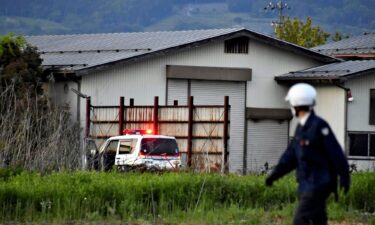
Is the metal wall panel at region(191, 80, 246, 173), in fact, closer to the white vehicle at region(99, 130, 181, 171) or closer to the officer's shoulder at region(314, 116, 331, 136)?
the white vehicle at region(99, 130, 181, 171)

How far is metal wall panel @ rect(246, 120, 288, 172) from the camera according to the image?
4016 centimetres

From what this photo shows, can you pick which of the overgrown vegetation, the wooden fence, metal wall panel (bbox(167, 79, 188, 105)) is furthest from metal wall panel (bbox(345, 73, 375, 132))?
the overgrown vegetation

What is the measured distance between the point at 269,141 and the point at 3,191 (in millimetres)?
23831

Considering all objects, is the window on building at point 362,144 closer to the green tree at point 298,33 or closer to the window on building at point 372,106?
the window on building at point 372,106

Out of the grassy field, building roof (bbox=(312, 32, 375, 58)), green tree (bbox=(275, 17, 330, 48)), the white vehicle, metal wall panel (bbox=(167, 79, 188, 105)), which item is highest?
green tree (bbox=(275, 17, 330, 48))

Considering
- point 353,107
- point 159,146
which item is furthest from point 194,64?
point 159,146

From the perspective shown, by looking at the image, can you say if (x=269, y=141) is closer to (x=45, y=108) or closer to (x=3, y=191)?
(x=45, y=108)

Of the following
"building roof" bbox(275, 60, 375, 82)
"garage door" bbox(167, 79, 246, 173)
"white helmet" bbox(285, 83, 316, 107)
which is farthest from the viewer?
"garage door" bbox(167, 79, 246, 173)

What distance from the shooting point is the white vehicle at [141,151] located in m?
27.4

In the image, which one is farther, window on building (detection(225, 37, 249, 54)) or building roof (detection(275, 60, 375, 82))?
window on building (detection(225, 37, 249, 54))

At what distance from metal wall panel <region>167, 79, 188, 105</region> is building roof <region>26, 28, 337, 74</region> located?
1196 mm

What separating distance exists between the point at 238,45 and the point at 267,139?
11.3ft

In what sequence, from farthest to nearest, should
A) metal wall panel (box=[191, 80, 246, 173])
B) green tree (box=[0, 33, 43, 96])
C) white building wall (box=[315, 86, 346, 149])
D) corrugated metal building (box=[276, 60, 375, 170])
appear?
metal wall panel (box=[191, 80, 246, 173]) < white building wall (box=[315, 86, 346, 149]) < corrugated metal building (box=[276, 60, 375, 170]) < green tree (box=[0, 33, 43, 96])

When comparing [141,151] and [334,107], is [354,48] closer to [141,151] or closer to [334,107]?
[334,107]
